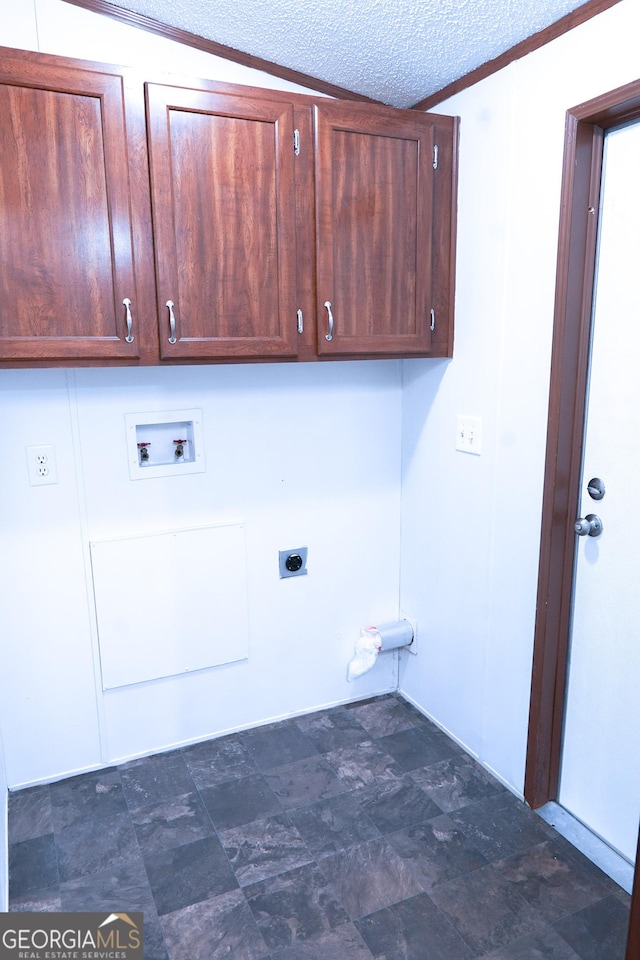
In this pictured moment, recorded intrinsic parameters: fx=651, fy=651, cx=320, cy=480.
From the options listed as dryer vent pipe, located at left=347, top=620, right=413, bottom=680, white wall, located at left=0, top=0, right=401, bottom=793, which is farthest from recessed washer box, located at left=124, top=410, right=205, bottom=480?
dryer vent pipe, located at left=347, top=620, right=413, bottom=680

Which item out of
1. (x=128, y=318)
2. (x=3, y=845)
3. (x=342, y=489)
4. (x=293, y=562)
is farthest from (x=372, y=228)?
(x=3, y=845)

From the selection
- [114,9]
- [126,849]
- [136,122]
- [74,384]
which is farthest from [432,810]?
[114,9]

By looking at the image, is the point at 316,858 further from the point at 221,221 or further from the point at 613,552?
the point at 221,221

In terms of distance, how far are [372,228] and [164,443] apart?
957 millimetres

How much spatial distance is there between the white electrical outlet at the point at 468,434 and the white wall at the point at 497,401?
28mm

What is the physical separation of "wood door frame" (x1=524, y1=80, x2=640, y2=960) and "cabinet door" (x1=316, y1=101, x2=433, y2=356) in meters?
0.49

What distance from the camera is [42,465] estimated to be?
6.56 feet

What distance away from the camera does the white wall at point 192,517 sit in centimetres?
199

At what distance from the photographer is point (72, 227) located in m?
1.66

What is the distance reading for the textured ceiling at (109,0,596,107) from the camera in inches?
65.2

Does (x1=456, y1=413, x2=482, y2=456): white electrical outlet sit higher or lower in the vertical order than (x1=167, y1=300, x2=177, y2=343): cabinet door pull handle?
lower

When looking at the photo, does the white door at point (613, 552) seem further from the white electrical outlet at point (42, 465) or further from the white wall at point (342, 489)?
the white electrical outlet at point (42, 465)

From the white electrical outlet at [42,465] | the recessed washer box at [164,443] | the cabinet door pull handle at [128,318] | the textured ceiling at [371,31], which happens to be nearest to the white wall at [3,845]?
the white electrical outlet at [42,465]

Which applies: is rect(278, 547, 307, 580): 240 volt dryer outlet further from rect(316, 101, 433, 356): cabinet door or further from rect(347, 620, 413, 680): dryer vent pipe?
rect(316, 101, 433, 356): cabinet door
